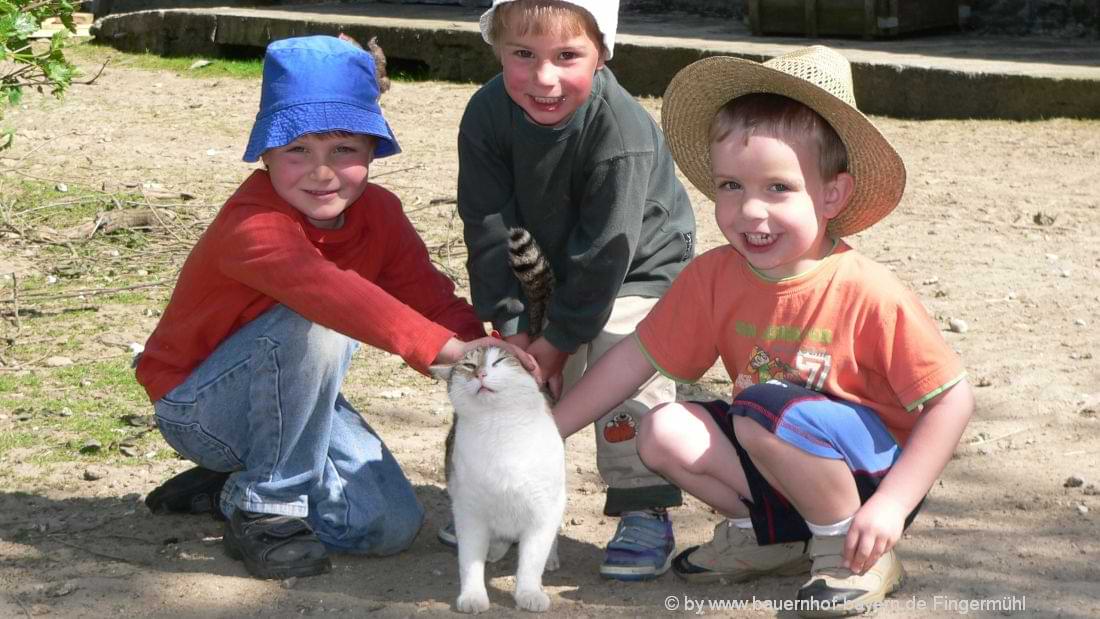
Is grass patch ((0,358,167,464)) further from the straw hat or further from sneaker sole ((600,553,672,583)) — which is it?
the straw hat

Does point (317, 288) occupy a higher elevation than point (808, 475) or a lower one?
higher

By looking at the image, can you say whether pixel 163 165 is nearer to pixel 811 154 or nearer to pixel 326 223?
pixel 326 223

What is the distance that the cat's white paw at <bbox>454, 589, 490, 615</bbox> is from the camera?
279 centimetres

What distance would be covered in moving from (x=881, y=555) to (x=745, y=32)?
7.35 metres

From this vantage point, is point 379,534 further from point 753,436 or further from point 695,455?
point 753,436

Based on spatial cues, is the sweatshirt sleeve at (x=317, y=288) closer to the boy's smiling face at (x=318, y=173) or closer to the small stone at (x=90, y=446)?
the boy's smiling face at (x=318, y=173)

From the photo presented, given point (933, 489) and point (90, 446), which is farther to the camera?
point (90, 446)

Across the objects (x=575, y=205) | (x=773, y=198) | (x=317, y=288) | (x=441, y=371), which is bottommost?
(x=441, y=371)

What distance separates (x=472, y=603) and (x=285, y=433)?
0.68 meters

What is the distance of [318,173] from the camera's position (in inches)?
A: 121

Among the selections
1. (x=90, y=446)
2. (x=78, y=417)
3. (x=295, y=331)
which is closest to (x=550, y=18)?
(x=295, y=331)

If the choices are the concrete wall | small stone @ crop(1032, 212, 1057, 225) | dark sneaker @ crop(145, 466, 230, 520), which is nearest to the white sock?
dark sneaker @ crop(145, 466, 230, 520)

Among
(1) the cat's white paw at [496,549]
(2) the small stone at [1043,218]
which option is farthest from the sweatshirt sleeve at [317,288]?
(2) the small stone at [1043,218]

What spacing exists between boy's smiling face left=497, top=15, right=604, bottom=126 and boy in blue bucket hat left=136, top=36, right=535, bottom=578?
35 cm
